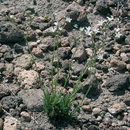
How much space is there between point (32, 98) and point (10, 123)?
441mm

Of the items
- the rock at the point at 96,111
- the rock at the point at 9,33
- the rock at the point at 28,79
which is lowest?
the rock at the point at 96,111

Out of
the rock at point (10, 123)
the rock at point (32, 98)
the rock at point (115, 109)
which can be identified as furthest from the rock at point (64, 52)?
the rock at point (10, 123)

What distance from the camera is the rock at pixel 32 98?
4016 millimetres

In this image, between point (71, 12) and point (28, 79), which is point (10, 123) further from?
point (71, 12)

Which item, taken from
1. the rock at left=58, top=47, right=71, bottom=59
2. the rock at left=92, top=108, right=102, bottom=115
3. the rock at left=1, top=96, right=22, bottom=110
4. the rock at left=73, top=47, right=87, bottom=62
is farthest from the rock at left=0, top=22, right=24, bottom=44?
the rock at left=92, top=108, right=102, bottom=115

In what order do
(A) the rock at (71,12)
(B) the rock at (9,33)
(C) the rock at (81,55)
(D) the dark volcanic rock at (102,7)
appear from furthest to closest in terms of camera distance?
1. (D) the dark volcanic rock at (102,7)
2. (A) the rock at (71,12)
3. (B) the rock at (9,33)
4. (C) the rock at (81,55)

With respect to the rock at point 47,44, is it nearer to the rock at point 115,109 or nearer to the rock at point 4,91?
the rock at point 4,91

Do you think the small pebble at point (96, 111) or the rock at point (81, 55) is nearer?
the small pebble at point (96, 111)

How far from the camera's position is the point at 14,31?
16.3 ft

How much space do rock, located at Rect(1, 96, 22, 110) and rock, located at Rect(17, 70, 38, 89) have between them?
29 centimetres

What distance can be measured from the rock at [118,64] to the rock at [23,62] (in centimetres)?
119

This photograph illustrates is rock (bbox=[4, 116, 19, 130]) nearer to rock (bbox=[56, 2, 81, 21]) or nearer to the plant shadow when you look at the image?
the plant shadow

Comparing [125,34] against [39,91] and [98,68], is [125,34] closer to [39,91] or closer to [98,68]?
[98,68]

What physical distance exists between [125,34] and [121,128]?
5.98 feet
